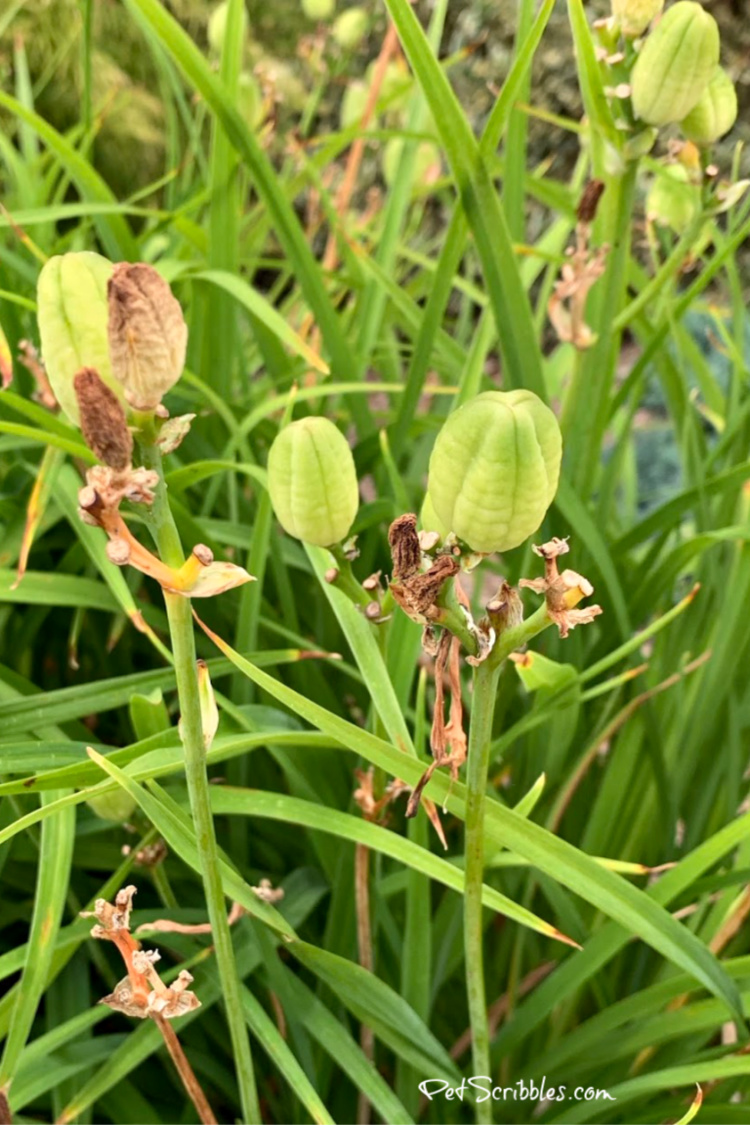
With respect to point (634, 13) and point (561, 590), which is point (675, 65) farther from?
point (561, 590)

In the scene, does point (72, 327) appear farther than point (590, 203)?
No

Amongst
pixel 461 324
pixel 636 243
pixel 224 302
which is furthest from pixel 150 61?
pixel 224 302

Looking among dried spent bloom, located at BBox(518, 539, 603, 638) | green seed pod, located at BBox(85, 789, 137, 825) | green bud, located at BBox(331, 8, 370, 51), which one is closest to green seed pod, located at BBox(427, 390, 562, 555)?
dried spent bloom, located at BBox(518, 539, 603, 638)

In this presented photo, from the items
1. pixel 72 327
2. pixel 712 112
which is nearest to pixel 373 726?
pixel 72 327

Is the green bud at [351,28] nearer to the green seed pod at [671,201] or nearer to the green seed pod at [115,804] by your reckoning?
the green seed pod at [671,201]

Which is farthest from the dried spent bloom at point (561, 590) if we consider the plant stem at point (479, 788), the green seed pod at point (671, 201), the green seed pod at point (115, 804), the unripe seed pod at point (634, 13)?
the green seed pod at point (671, 201)

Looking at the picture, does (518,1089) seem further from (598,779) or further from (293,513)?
(293,513)
